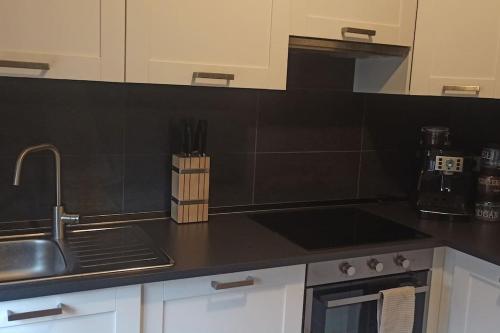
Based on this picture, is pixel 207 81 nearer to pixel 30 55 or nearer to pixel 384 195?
pixel 30 55

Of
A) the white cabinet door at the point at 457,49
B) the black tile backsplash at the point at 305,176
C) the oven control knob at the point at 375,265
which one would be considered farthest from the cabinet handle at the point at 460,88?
the oven control knob at the point at 375,265

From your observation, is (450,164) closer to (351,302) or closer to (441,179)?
(441,179)

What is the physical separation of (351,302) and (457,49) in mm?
1101

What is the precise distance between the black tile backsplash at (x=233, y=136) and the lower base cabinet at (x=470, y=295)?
2.15ft

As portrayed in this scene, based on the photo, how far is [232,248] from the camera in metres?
1.86

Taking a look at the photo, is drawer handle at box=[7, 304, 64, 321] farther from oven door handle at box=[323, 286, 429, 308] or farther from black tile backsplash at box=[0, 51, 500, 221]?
oven door handle at box=[323, 286, 429, 308]

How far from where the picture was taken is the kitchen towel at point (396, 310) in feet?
6.49

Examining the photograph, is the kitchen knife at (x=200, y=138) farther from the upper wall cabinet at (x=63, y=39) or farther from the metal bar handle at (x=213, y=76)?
the upper wall cabinet at (x=63, y=39)

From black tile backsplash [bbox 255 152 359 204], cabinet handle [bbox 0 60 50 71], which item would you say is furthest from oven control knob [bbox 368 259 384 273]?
cabinet handle [bbox 0 60 50 71]

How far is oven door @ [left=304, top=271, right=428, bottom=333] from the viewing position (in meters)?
1.89

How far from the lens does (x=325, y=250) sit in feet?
6.22

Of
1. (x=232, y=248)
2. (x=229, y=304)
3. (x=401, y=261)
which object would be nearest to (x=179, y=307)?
(x=229, y=304)

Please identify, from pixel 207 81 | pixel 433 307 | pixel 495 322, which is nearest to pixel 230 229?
pixel 207 81

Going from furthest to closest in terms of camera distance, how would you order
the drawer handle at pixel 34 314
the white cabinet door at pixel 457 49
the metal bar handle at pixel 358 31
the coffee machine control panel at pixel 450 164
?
the coffee machine control panel at pixel 450 164 → the white cabinet door at pixel 457 49 → the metal bar handle at pixel 358 31 → the drawer handle at pixel 34 314
